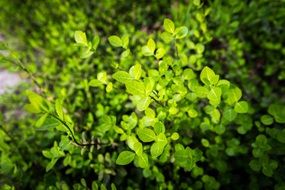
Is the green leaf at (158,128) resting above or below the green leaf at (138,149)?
above

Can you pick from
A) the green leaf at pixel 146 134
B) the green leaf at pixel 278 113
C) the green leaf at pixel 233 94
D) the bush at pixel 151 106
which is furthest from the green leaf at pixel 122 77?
the green leaf at pixel 278 113

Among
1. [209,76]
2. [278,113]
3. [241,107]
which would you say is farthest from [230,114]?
[209,76]

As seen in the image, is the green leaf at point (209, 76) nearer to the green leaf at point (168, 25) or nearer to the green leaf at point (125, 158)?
the green leaf at point (168, 25)

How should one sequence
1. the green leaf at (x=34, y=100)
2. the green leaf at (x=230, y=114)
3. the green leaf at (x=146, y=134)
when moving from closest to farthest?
the green leaf at (x=34, y=100) < the green leaf at (x=146, y=134) < the green leaf at (x=230, y=114)

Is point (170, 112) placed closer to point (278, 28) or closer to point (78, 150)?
point (78, 150)

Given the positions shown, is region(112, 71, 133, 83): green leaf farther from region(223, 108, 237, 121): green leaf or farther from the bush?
region(223, 108, 237, 121): green leaf

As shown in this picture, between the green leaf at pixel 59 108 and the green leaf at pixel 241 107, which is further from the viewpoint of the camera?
the green leaf at pixel 241 107

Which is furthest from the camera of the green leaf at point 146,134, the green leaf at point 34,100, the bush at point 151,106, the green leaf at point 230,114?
the green leaf at point 230,114

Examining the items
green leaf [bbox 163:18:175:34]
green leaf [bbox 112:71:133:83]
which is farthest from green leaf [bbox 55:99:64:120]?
green leaf [bbox 163:18:175:34]

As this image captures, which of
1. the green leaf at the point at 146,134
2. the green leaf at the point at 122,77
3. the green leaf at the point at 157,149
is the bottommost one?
the green leaf at the point at 157,149
